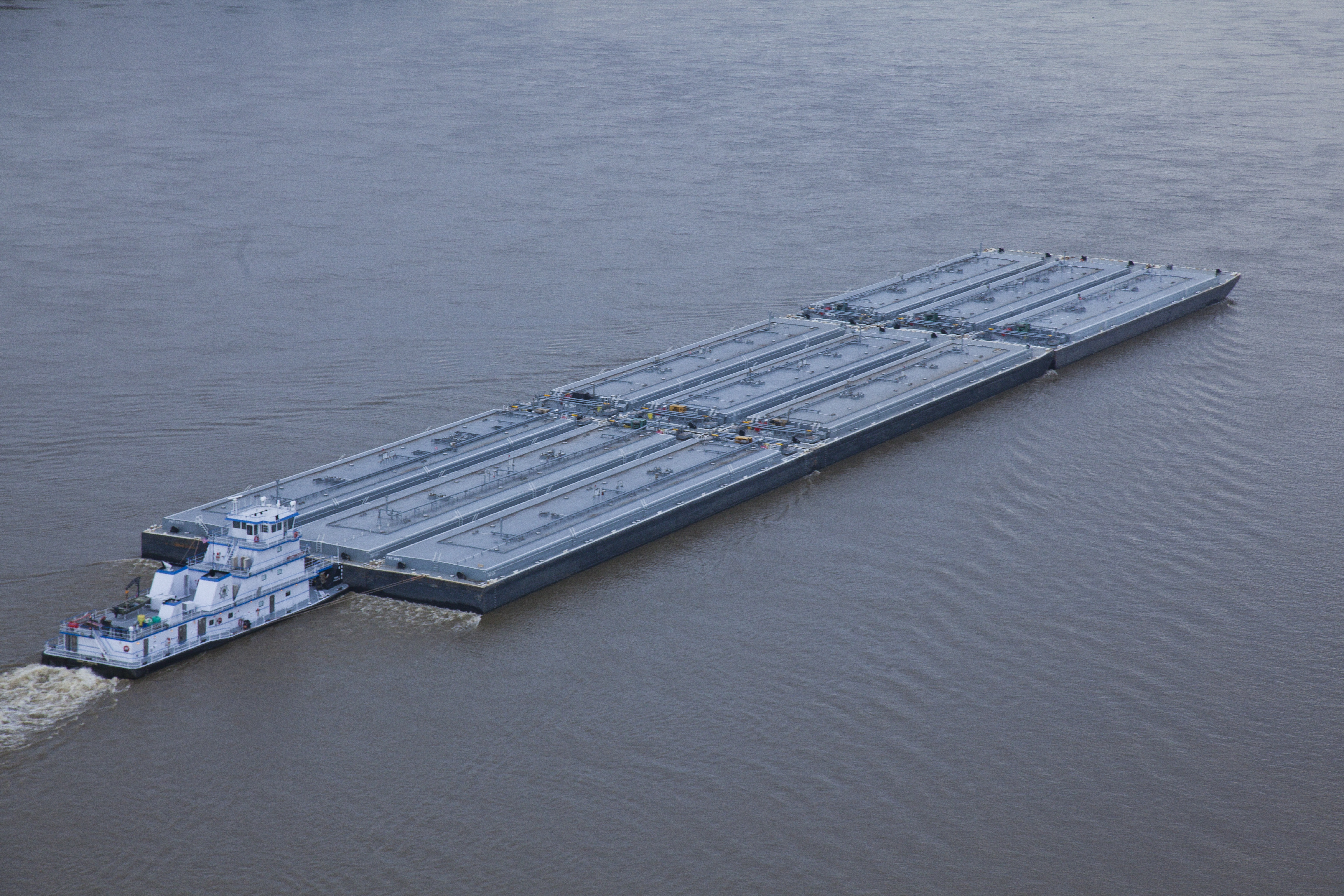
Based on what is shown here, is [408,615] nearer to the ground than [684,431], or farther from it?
nearer to the ground

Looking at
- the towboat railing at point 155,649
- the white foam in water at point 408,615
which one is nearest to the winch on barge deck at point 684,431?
the white foam in water at point 408,615

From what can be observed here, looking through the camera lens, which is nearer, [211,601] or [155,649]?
[155,649]

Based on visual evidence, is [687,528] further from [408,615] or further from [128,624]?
[128,624]

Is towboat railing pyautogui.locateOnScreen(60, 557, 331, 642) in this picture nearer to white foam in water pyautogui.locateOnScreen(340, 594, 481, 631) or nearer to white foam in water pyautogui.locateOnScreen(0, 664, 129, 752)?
white foam in water pyautogui.locateOnScreen(0, 664, 129, 752)

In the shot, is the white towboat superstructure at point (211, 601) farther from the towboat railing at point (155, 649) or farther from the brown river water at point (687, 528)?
the brown river water at point (687, 528)

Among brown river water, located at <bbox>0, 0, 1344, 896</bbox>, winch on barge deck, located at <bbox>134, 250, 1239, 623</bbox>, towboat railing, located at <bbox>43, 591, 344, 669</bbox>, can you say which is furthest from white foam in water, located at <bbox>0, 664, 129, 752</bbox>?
winch on barge deck, located at <bbox>134, 250, 1239, 623</bbox>

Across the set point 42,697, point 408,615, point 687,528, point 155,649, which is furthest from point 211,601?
point 687,528
